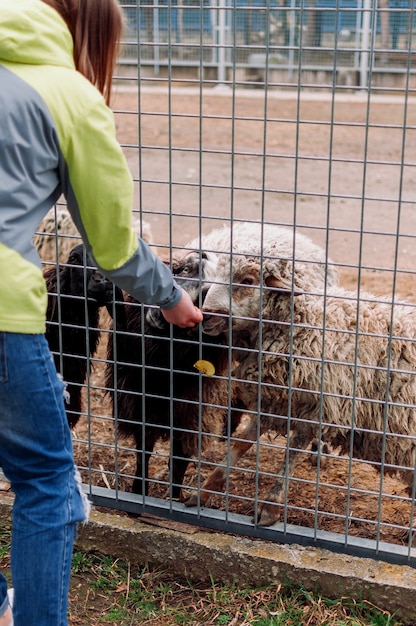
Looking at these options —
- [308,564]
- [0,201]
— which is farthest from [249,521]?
[0,201]

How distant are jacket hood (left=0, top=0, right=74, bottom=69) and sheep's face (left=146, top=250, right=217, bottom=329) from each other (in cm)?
167

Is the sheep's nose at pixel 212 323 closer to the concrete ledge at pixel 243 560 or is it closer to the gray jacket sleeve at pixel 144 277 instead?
the concrete ledge at pixel 243 560

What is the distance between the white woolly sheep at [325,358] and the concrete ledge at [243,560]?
0.72ft

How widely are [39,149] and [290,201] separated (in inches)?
356

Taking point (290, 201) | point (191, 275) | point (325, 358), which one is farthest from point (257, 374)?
point (290, 201)

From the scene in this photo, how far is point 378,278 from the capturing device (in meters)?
7.68

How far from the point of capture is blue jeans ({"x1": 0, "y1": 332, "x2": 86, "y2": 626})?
2262mm

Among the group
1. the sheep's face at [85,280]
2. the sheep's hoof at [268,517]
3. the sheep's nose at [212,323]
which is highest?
the sheep's face at [85,280]

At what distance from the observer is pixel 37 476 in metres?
2.38

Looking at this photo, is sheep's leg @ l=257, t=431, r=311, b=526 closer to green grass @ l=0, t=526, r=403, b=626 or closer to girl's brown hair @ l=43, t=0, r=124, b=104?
green grass @ l=0, t=526, r=403, b=626

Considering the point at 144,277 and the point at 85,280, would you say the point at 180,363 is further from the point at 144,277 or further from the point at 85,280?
the point at 144,277

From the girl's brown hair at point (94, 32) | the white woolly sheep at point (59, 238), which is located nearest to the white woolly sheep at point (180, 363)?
the girl's brown hair at point (94, 32)

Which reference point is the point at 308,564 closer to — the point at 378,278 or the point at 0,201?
the point at 0,201

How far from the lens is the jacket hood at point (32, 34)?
85.2 inches
